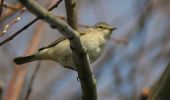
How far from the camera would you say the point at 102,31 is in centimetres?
325

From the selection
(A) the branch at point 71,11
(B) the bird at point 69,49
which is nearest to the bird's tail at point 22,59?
(B) the bird at point 69,49

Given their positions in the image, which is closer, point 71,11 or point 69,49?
point 71,11

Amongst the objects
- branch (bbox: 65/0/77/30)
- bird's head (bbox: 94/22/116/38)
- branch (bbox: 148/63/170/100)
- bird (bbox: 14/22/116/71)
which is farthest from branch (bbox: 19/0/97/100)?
bird's head (bbox: 94/22/116/38)

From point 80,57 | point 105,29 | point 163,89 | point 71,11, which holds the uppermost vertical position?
point 105,29

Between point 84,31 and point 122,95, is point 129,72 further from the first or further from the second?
point 84,31

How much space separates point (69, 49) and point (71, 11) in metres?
1.10

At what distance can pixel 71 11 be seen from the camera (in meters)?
1.78

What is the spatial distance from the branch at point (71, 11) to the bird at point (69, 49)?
3.11 ft

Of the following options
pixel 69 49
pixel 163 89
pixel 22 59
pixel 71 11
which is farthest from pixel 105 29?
pixel 71 11

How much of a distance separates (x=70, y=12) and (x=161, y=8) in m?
3.21

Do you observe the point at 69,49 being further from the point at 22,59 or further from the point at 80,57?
the point at 80,57

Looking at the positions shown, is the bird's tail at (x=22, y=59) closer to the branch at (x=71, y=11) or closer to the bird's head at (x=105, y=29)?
the bird's head at (x=105, y=29)

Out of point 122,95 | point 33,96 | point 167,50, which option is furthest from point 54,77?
point 167,50

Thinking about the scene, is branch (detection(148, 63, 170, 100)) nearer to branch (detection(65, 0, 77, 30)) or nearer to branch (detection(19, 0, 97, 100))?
branch (detection(19, 0, 97, 100))
